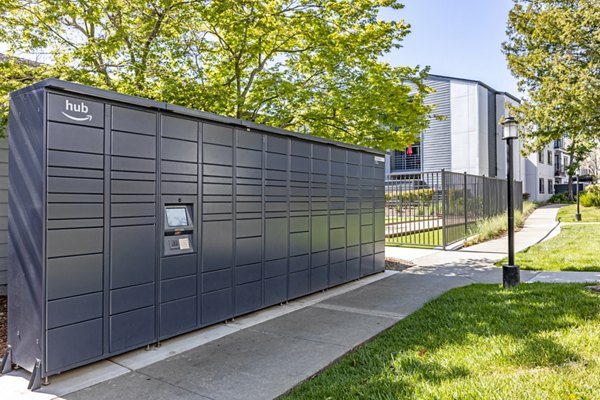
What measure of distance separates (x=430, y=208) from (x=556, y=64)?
7.11 metres

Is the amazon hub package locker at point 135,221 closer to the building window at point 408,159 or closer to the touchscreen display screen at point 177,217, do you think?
the touchscreen display screen at point 177,217

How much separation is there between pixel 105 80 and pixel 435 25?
316 inches

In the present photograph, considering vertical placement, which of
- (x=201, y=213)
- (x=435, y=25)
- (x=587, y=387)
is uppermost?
(x=435, y=25)

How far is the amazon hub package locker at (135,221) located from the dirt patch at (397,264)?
11.6 feet

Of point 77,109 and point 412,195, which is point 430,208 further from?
point 77,109

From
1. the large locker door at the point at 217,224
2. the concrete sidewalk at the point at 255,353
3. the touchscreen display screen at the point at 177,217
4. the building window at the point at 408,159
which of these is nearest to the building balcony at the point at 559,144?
the building window at the point at 408,159

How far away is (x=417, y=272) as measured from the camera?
28.0 ft

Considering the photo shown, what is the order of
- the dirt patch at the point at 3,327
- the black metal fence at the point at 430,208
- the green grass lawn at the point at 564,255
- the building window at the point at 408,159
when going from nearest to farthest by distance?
the dirt patch at the point at 3,327 < the green grass lawn at the point at 564,255 < the black metal fence at the point at 430,208 < the building window at the point at 408,159

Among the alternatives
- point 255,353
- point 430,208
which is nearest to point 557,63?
point 430,208

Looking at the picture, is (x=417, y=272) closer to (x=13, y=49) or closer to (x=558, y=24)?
(x=13, y=49)

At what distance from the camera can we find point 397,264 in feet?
31.2

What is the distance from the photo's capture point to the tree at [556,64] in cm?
1290

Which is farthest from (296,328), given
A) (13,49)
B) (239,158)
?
(13,49)

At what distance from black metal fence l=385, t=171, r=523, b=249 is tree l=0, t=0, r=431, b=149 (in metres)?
3.48
